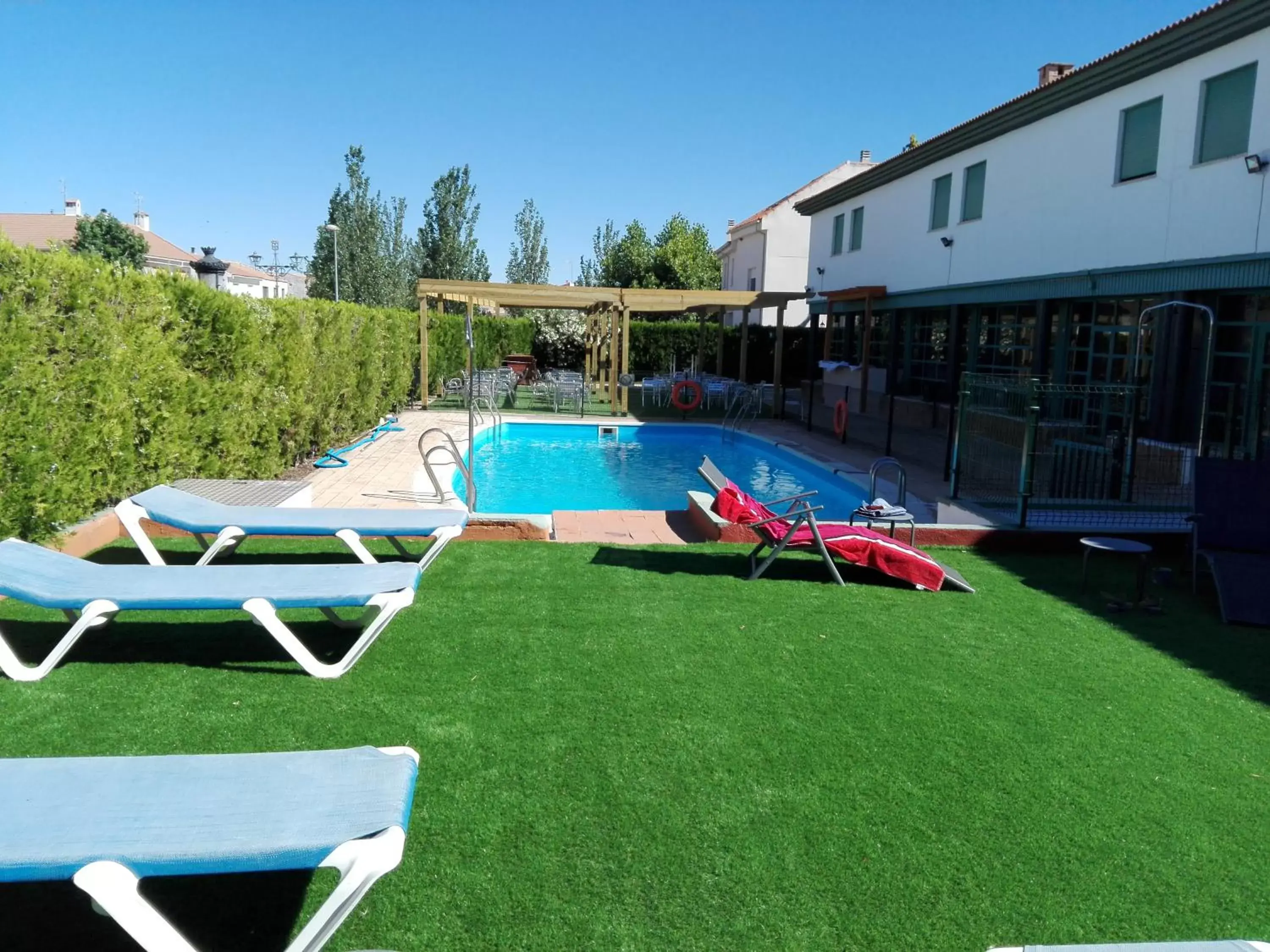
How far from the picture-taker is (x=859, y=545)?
6762 mm

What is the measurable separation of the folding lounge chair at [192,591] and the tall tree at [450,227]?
37.7m

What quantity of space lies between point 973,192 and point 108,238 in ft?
126

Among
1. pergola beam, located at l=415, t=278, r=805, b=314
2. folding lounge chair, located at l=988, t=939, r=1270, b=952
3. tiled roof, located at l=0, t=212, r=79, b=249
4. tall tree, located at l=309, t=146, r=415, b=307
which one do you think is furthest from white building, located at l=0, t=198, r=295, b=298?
folding lounge chair, located at l=988, t=939, r=1270, b=952

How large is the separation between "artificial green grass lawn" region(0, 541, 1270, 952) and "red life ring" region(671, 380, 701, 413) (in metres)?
15.1

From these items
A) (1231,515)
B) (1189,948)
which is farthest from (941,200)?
(1189,948)

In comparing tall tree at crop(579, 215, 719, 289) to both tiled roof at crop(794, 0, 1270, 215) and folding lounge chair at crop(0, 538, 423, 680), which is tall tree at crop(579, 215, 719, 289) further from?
folding lounge chair at crop(0, 538, 423, 680)

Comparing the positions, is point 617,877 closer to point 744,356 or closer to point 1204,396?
point 1204,396

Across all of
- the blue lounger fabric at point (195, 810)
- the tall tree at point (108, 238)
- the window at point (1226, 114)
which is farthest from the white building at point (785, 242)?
the blue lounger fabric at point (195, 810)

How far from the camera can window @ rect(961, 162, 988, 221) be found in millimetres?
18047

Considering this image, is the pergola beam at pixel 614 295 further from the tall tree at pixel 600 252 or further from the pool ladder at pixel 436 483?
the tall tree at pixel 600 252

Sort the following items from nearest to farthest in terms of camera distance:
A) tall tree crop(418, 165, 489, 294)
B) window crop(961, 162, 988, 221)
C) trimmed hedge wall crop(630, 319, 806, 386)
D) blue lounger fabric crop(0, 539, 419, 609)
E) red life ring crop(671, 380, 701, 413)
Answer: blue lounger fabric crop(0, 539, 419, 609) → window crop(961, 162, 988, 221) → red life ring crop(671, 380, 701, 413) → trimmed hedge wall crop(630, 319, 806, 386) → tall tree crop(418, 165, 489, 294)

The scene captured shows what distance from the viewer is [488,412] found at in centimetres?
1972

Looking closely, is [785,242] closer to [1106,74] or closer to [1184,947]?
[1106,74]

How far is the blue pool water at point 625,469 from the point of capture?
1216 cm
